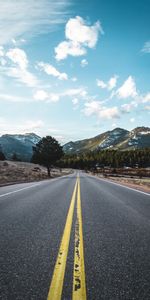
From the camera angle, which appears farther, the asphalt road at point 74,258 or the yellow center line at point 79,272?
the asphalt road at point 74,258

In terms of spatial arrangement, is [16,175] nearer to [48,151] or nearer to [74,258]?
[48,151]

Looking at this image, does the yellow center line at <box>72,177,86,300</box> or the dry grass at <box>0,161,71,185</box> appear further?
the dry grass at <box>0,161,71,185</box>

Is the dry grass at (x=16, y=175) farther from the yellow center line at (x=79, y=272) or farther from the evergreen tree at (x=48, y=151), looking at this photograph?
the yellow center line at (x=79, y=272)

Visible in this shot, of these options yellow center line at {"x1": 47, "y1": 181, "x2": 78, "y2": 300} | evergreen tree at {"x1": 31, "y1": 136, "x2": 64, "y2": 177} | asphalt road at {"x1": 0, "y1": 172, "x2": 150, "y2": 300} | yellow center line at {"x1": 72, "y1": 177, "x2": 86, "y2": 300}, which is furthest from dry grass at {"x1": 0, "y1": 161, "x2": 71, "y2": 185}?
yellow center line at {"x1": 72, "y1": 177, "x2": 86, "y2": 300}

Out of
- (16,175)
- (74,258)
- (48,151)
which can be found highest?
(48,151)

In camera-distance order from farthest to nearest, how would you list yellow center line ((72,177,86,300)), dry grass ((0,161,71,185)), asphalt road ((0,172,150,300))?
dry grass ((0,161,71,185)) → asphalt road ((0,172,150,300)) → yellow center line ((72,177,86,300))

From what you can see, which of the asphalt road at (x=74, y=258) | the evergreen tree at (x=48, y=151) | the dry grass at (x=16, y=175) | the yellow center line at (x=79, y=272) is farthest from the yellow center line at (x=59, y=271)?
the evergreen tree at (x=48, y=151)

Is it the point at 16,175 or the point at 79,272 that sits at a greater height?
the point at 16,175

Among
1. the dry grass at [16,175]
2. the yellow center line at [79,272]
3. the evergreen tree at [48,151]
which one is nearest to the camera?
the yellow center line at [79,272]

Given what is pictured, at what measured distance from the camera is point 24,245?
4.47m

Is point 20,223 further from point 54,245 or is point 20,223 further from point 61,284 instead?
point 61,284

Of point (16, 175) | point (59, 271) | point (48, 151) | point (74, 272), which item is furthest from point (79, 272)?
point (48, 151)

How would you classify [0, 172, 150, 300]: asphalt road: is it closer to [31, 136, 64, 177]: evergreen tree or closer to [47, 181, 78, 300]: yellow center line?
[47, 181, 78, 300]: yellow center line

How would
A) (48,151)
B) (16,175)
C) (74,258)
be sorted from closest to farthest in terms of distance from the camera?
(74,258), (16,175), (48,151)
